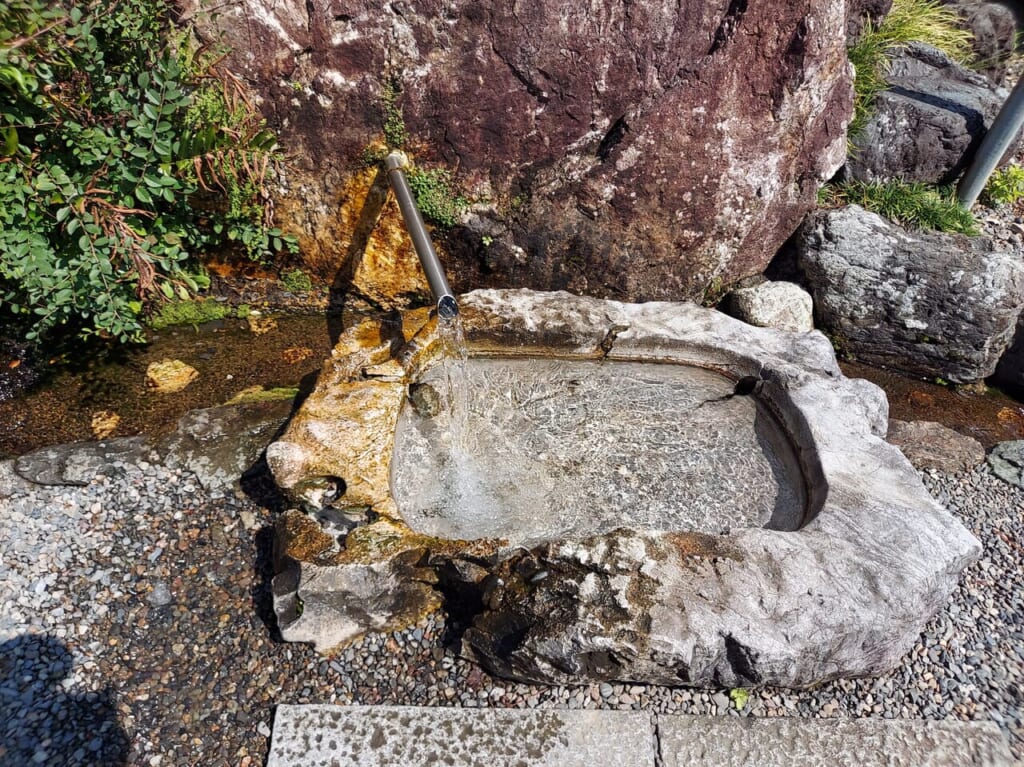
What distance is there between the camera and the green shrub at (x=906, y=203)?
5500 millimetres

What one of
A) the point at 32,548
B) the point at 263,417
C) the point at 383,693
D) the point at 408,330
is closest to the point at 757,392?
the point at 408,330

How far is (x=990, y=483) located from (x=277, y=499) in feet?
15.3

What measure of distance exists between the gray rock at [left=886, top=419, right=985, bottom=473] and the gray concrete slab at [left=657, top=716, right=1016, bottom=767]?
1.91 meters

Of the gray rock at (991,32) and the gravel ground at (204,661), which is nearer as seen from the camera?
the gravel ground at (204,661)

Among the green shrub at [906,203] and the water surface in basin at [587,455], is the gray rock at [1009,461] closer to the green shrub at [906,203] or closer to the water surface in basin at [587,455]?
the water surface in basin at [587,455]

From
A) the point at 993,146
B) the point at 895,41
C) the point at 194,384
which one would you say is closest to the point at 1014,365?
the point at 993,146

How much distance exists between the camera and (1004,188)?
6367mm

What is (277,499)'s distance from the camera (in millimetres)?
3773

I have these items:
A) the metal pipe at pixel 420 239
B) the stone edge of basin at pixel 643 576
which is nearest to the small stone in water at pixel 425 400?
the stone edge of basin at pixel 643 576

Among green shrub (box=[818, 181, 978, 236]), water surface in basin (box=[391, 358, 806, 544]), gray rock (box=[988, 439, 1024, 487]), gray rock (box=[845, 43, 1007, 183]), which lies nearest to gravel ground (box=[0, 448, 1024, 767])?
water surface in basin (box=[391, 358, 806, 544])

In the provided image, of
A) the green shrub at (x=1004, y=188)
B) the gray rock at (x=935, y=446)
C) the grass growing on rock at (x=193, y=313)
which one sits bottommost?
the grass growing on rock at (x=193, y=313)

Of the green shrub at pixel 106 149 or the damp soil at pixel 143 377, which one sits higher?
the green shrub at pixel 106 149

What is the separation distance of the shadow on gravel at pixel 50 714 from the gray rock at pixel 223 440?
1151 mm

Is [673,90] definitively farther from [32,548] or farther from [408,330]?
[32,548]
